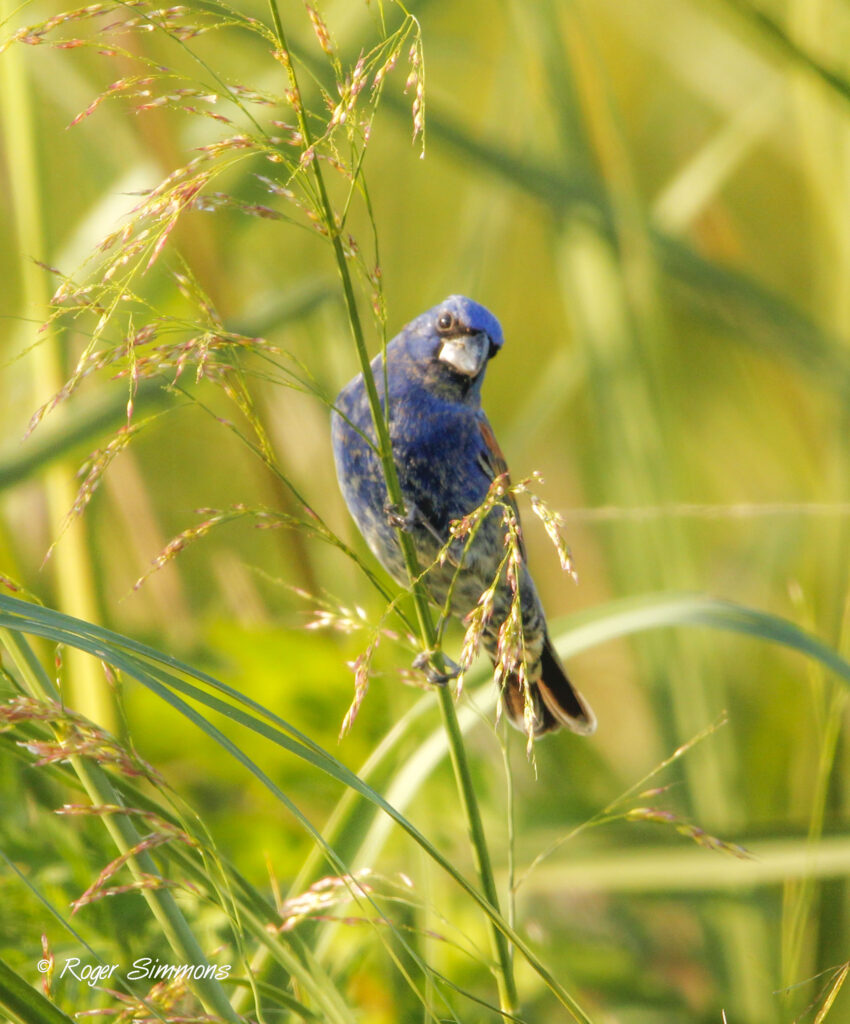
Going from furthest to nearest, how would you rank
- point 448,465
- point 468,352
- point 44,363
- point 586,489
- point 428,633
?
1. point 586,489
2. point 44,363
3. point 448,465
4. point 468,352
5. point 428,633

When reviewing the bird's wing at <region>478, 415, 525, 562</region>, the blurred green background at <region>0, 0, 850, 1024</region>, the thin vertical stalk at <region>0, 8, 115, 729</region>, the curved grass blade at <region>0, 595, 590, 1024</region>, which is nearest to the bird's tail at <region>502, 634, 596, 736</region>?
the blurred green background at <region>0, 0, 850, 1024</region>

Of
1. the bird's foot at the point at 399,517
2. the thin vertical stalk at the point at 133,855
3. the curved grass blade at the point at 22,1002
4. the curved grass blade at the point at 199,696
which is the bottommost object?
the curved grass blade at the point at 22,1002

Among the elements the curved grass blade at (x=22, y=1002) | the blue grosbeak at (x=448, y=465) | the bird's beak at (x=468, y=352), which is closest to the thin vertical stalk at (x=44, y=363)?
the blue grosbeak at (x=448, y=465)

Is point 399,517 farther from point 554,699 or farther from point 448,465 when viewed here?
point 554,699

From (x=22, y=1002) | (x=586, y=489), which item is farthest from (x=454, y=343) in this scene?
(x=586, y=489)

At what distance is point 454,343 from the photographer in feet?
5.82

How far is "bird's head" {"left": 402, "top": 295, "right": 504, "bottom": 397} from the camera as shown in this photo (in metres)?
1.74

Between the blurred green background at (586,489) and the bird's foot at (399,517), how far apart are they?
0.28 m

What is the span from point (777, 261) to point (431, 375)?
10.8ft

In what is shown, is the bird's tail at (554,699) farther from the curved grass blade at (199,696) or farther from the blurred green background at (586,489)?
the curved grass blade at (199,696)

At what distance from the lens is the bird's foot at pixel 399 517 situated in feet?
3.51

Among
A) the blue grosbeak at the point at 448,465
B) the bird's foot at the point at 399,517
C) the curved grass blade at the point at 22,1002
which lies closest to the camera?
the curved grass blade at the point at 22,1002

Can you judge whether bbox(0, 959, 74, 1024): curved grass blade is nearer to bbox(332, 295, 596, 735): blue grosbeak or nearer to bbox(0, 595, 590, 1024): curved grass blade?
bbox(0, 595, 590, 1024): curved grass blade

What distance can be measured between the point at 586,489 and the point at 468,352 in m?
1.44
